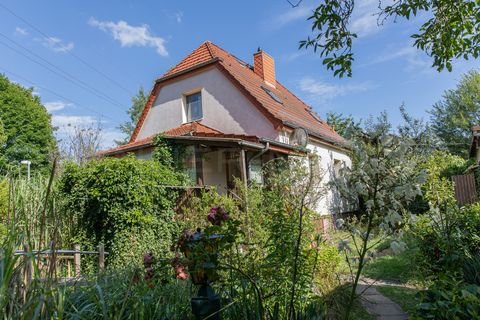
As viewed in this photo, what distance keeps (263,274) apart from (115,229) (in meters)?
5.64

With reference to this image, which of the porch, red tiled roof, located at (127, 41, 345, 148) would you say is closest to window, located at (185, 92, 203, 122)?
red tiled roof, located at (127, 41, 345, 148)

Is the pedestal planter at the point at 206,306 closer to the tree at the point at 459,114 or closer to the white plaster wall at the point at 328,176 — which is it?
the white plaster wall at the point at 328,176

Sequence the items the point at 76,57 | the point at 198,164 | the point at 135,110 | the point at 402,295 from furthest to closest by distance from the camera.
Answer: the point at 135,110 → the point at 76,57 → the point at 198,164 → the point at 402,295

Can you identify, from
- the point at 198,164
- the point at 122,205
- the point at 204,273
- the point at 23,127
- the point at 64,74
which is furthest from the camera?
the point at 23,127

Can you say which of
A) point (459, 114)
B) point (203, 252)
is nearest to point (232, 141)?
point (203, 252)

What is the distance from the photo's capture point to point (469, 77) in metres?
27.9

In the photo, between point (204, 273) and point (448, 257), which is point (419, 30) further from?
point (204, 273)

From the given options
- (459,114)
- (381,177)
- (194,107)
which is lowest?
(381,177)

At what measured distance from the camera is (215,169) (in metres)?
12.4

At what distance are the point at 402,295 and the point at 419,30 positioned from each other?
3.81 meters

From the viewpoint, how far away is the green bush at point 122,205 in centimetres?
798

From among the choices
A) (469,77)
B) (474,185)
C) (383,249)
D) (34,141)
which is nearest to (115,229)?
(383,249)

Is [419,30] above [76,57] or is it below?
below

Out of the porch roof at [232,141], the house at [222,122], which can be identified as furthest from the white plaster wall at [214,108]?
the porch roof at [232,141]
